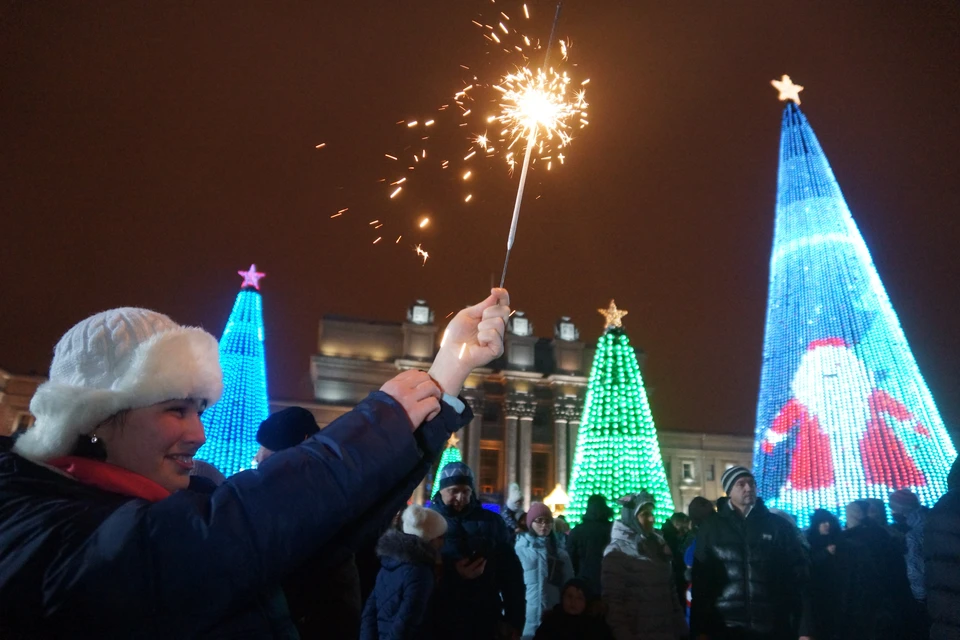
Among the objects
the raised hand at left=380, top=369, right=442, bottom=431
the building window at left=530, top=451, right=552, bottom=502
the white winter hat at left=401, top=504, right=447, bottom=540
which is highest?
the raised hand at left=380, top=369, right=442, bottom=431

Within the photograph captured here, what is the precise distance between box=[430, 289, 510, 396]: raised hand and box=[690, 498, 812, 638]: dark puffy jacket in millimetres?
4243

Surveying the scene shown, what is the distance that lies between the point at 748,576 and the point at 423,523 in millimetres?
2736

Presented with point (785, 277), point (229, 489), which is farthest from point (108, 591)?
point (785, 277)

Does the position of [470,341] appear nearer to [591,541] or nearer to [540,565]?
[540,565]

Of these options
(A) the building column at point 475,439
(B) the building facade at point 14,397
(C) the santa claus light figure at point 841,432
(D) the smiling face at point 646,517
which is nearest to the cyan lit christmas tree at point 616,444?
(C) the santa claus light figure at point 841,432

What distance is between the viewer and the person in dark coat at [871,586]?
19.1ft

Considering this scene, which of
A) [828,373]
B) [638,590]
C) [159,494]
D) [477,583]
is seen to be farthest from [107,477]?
[828,373]

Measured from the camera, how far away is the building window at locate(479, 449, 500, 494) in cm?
4718

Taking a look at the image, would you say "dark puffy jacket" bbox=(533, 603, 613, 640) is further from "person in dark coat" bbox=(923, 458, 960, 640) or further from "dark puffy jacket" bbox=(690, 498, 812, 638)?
"person in dark coat" bbox=(923, 458, 960, 640)

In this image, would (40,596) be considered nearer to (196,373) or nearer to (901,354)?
(196,373)

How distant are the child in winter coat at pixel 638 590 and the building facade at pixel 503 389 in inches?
1531

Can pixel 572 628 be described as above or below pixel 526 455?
above

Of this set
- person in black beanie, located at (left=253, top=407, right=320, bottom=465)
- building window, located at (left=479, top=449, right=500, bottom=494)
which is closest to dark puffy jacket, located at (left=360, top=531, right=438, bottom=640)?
person in black beanie, located at (left=253, top=407, right=320, bottom=465)

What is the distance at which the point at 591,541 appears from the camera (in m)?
8.13
